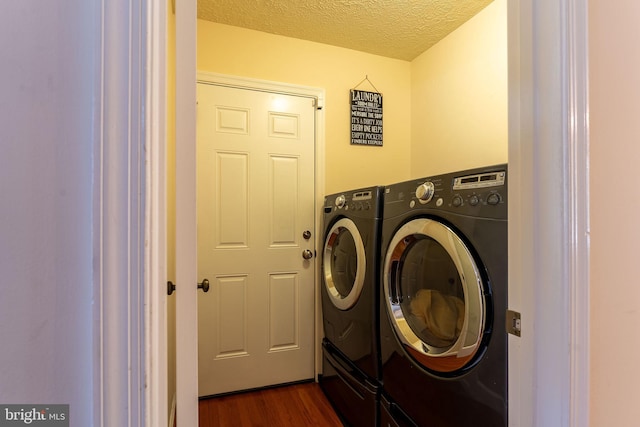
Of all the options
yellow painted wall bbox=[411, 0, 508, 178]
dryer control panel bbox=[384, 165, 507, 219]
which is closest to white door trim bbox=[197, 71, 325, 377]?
yellow painted wall bbox=[411, 0, 508, 178]

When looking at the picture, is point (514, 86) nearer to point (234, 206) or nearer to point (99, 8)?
point (99, 8)

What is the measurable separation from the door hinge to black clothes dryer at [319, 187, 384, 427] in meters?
0.76

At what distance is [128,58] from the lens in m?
0.38

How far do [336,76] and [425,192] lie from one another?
149cm

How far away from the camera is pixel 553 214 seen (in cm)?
58

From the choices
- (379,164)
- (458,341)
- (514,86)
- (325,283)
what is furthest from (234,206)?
(514,86)

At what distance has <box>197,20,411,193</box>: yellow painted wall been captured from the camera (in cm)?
196

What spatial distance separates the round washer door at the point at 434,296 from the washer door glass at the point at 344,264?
25 cm

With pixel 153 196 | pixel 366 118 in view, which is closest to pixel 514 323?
pixel 153 196

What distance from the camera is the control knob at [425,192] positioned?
110 centimetres

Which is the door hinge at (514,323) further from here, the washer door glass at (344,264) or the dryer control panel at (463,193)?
the washer door glass at (344,264)
